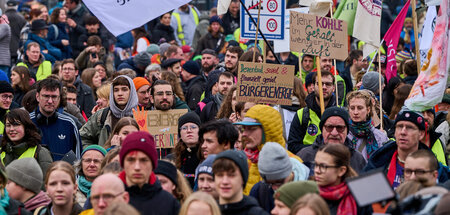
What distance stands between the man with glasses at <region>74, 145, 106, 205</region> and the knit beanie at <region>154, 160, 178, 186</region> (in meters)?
1.39

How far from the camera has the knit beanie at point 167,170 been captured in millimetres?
8133

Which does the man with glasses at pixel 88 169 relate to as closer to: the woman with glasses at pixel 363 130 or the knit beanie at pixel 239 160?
the knit beanie at pixel 239 160

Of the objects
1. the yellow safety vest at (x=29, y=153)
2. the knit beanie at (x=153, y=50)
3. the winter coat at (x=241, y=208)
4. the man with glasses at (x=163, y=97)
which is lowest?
the winter coat at (x=241, y=208)

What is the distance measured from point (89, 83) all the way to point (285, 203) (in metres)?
8.94

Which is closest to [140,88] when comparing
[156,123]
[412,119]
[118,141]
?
[156,123]

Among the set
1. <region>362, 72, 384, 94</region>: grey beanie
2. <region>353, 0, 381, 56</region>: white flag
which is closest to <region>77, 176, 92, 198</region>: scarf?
<region>353, 0, 381, 56</region>: white flag

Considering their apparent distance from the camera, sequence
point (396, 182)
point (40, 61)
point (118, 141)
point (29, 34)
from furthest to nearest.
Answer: point (29, 34) → point (40, 61) → point (118, 141) → point (396, 182)

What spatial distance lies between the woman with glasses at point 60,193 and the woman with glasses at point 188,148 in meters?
1.88

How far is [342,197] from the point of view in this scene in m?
7.54

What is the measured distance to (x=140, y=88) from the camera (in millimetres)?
12234

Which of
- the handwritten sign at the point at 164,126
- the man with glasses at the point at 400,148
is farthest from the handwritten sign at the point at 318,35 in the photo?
the man with glasses at the point at 400,148

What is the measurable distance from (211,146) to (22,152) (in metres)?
2.40

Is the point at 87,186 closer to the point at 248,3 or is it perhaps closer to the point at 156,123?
the point at 156,123

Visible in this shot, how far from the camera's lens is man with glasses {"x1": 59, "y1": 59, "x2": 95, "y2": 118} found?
1453cm
